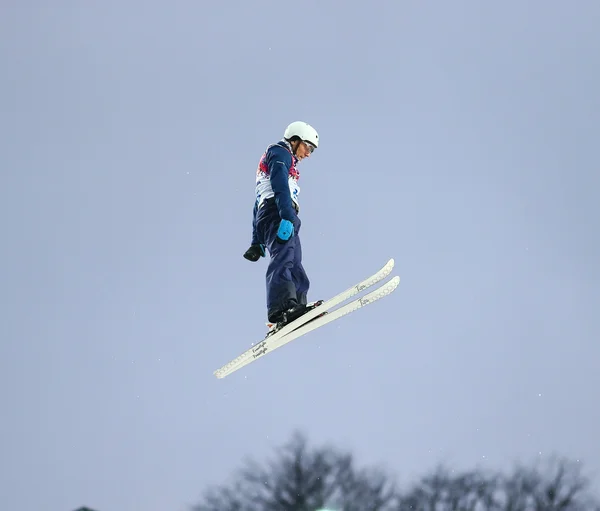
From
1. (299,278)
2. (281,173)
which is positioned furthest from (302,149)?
(299,278)

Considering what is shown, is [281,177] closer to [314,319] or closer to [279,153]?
[279,153]

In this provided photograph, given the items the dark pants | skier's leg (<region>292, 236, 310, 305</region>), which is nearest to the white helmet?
the dark pants

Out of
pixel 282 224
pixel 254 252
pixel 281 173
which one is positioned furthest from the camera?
pixel 254 252

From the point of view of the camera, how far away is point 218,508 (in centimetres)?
3372

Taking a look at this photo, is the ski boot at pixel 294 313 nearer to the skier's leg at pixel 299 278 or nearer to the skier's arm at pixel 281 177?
the skier's leg at pixel 299 278

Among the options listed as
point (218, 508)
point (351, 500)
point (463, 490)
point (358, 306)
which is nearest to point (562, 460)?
point (463, 490)

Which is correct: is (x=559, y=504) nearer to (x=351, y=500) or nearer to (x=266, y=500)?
(x=351, y=500)

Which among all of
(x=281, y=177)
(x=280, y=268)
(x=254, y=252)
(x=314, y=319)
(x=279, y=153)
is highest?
(x=279, y=153)

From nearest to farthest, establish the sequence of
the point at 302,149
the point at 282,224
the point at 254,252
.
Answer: the point at 282,224
the point at 302,149
the point at 254,252

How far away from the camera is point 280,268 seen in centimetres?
1091

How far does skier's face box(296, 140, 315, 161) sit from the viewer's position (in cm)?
1148

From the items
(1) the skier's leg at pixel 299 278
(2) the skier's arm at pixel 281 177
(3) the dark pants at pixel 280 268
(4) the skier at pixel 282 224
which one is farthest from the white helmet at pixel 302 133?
(1) the skier's leg at pixel 299 278

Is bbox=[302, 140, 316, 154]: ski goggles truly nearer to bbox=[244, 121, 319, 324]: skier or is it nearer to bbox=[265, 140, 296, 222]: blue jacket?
bbox=[244, 121, 319, 324]: skier

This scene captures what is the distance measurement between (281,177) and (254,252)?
114cm
